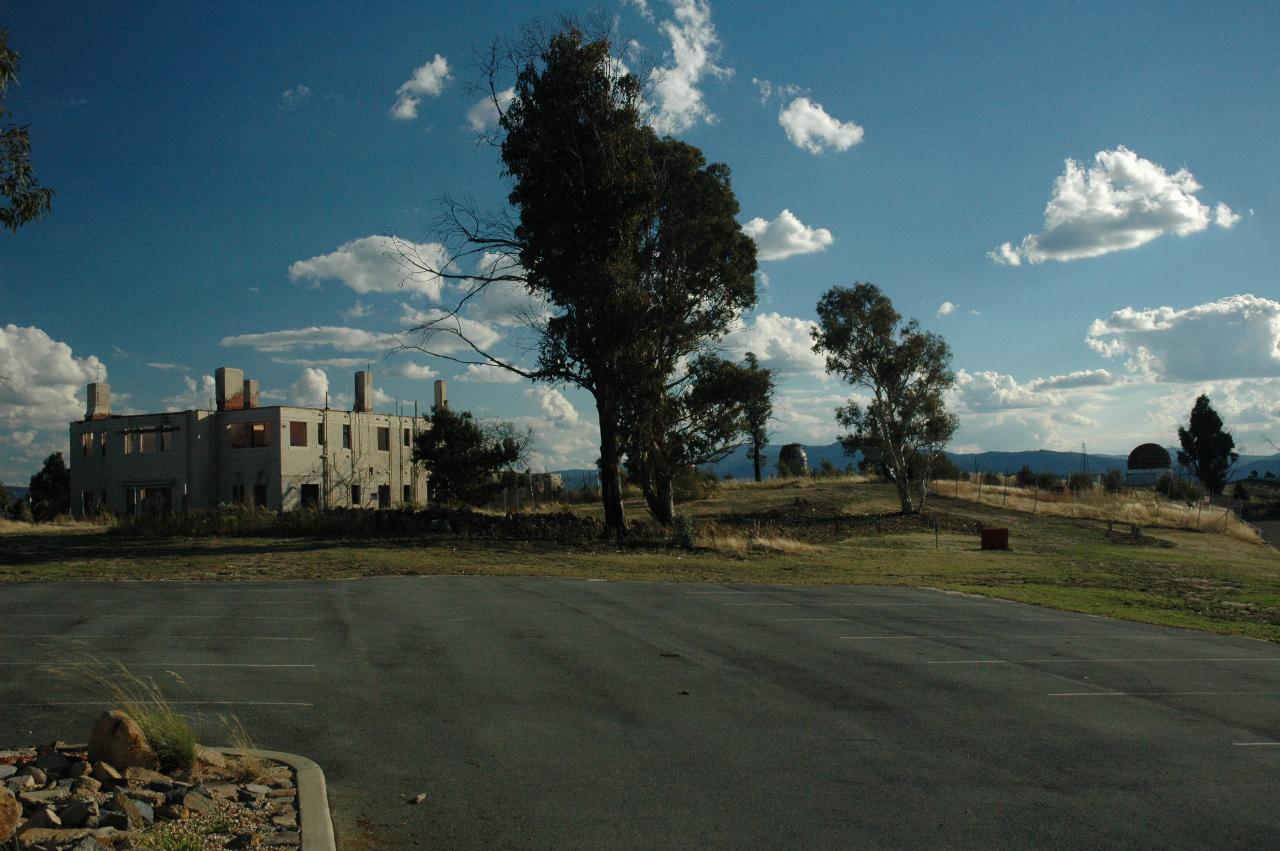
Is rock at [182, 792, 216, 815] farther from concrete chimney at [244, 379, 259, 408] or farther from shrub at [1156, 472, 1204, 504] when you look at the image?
shrub at [1156, 472, 1204, 504]

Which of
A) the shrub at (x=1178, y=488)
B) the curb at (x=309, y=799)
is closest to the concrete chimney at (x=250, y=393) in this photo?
the curb at (x=309, y=799)

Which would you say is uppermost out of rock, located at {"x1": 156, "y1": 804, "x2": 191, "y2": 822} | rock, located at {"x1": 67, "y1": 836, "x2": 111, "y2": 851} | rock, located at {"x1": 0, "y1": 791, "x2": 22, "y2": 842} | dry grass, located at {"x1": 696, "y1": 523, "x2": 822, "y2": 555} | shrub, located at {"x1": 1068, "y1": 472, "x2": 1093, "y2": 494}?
shrub, located at {"x1": 1068, "y1": 472, "x2": 1093, "y2": 494}

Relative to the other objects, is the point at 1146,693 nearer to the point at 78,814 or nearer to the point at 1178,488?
the point at 78,814

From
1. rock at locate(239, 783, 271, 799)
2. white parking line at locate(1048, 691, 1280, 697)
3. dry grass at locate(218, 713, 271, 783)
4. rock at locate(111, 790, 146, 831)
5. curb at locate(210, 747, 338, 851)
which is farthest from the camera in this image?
white parking line at locate(1048, 691, 1280, 697)

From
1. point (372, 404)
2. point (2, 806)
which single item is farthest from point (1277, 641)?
point (372, 404)

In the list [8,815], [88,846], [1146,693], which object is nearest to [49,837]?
[8,815]

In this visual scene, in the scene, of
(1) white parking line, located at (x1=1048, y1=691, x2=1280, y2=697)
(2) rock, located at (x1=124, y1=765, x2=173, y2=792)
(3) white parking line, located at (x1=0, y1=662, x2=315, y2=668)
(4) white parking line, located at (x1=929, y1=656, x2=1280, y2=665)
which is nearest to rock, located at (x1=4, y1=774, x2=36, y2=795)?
(2) rock, located at (x1=124, y1=765, x2=173, y2=792)

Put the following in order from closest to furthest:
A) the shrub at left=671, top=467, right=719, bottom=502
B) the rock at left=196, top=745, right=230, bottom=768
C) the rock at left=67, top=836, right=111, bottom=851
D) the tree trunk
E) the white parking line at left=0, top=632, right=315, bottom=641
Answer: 1. the rock at left=67, top=836, right=111, bottom=851
2. the rock at left=196, top=745, right=230, bottom=768
3. the white parking line at left=0, top=632, right=315, bottom=641
4. the tree trunk
5. the shrub at left=671, top=467, right=719, bottom=502

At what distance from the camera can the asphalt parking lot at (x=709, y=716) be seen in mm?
5961

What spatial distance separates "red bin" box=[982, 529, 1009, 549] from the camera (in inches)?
1359

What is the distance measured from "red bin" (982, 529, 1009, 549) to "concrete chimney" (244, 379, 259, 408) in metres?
42.4

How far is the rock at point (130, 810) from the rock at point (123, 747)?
68cm

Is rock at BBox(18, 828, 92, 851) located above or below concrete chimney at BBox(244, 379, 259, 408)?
below

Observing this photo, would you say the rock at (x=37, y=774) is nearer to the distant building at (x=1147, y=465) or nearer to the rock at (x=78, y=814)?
the rock at (x=78, y=814)
